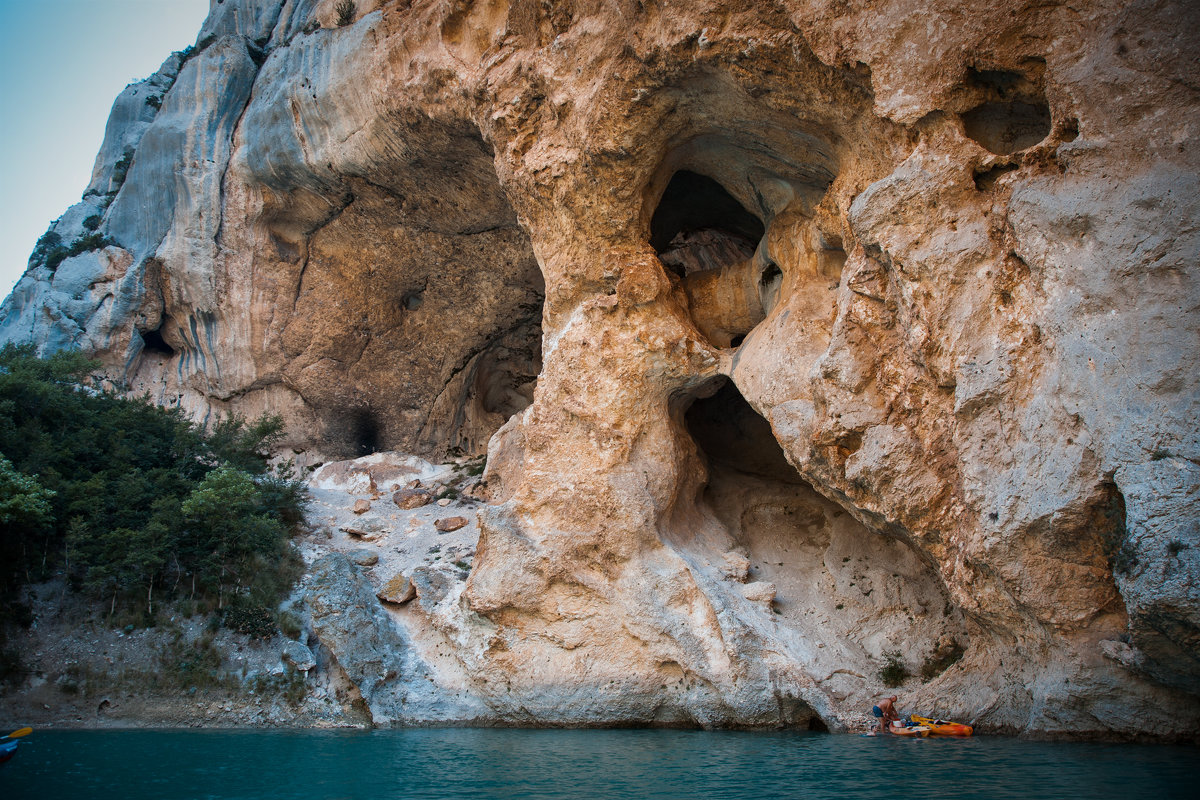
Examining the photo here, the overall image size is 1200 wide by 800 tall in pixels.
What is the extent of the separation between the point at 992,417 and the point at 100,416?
59.0ft

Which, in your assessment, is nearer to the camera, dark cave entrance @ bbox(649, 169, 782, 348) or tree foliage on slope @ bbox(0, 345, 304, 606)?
tree foliage on slope @ bbox(0, 345, 304, 606)

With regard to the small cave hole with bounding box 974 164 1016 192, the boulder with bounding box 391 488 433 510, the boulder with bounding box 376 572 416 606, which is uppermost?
the small cave hole with bounding box 974 164 1016 192

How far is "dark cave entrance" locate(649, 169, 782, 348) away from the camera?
16000mm

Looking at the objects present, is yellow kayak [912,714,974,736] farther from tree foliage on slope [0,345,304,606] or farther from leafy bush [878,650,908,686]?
tree foliage on slope [0,345,304,606]

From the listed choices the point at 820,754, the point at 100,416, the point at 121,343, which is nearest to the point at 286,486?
the point at 100,416

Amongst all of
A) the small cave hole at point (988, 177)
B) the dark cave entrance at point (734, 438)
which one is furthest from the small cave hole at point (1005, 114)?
the dark cave entrance at point (734, 438)

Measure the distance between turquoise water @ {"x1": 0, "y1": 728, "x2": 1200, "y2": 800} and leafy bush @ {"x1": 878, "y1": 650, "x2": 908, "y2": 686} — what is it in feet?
6.16

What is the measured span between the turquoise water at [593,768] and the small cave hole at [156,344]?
13.0 metres

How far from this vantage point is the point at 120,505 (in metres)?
16.3

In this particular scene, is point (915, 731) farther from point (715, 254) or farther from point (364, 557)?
point (715, 254)

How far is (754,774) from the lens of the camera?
340 inches

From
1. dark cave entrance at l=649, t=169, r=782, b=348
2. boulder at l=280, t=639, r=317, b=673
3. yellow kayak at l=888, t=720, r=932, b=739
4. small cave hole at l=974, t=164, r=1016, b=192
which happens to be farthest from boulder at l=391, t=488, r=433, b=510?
small cave hole at l=974, t=164, r=1016, b=192

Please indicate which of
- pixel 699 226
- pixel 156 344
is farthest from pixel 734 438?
pixel 156 344

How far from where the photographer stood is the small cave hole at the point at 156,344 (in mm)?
22478
